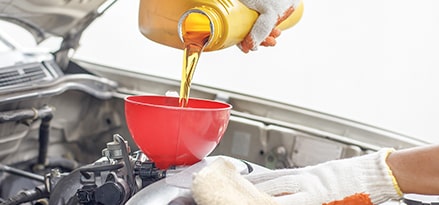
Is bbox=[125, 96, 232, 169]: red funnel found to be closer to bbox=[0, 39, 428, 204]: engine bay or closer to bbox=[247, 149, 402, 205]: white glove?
bbox=[247, 149, 402, 205]: white glove

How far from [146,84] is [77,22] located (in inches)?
18.8

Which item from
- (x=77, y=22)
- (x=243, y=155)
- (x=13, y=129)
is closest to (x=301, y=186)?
(x=243, y=155)

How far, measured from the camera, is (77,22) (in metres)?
1.96

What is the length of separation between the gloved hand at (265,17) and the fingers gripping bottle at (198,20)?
0.5 inches

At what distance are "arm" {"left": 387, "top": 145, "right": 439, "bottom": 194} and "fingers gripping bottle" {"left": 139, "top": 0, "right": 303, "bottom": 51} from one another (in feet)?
1.34

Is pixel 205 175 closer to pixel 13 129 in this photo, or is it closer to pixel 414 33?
pixel 13 129

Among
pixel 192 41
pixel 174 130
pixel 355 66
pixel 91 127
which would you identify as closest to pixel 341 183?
pixel 174 130

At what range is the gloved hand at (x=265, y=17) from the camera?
105cm

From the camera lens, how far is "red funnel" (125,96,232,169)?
3.01ft

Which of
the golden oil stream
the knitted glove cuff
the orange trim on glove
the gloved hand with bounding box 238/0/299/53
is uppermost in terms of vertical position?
the gloved hand with bounding box 238/0/299/53

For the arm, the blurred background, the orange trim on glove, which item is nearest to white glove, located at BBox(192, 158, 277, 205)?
the orange trim on glove

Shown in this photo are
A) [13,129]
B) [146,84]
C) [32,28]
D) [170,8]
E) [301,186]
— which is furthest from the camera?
[146,84]

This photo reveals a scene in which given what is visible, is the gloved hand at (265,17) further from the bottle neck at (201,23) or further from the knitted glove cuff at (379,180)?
the knitted glove cuff at (379,180)

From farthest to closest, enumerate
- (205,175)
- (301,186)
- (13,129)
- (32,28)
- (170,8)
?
1. (32,28)
2. (13,129)
3. (170,8)
4. (301,186)
5. (205,175)
